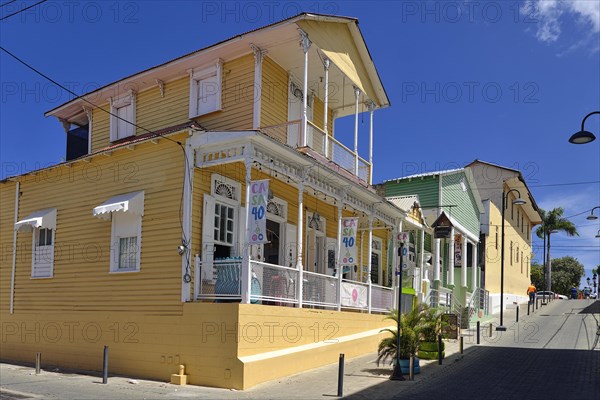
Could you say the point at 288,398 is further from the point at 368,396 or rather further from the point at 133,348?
the point at 133,348

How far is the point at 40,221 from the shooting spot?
1633 cm

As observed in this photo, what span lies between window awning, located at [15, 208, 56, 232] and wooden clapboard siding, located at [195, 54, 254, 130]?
16.0 ft

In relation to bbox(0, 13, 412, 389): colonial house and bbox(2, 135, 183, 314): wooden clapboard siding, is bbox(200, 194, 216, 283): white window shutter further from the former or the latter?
bbox(2, 135, 183, 314): wooden clapboard siding

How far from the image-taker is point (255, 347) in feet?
40.9

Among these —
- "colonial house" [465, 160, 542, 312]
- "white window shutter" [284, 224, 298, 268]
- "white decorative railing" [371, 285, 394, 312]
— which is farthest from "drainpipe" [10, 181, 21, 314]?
"colonial house" [465, 160, 542, 312]

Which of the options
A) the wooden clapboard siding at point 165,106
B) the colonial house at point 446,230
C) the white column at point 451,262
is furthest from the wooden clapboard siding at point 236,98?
the white column at point 451,262

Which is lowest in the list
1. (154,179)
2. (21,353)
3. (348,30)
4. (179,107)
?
(21,353)

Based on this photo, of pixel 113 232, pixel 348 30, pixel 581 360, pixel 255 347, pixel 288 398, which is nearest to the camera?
pixel 288 398

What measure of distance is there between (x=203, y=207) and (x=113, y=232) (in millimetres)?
2900

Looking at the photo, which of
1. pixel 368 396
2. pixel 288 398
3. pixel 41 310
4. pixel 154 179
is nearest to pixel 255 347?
pixel 288 398

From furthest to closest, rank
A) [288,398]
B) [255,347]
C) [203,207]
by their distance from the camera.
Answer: [203,207]
[255,347]
[288,398]

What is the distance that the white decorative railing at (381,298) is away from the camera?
741 inches

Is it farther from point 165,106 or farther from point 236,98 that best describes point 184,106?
point 236,98

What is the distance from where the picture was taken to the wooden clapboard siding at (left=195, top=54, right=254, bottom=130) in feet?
51.7
